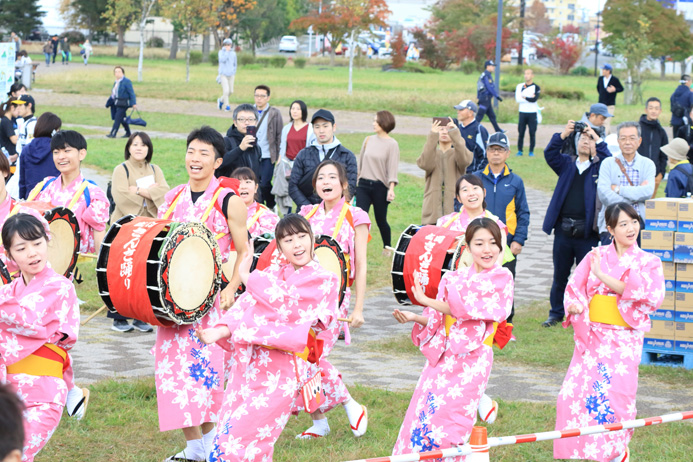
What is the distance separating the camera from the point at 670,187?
29.6 ft

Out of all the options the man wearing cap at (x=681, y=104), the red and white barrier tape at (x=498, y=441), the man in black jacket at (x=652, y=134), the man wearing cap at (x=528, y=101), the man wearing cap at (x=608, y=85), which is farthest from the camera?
the man wearing cap at (x=608, y=85)

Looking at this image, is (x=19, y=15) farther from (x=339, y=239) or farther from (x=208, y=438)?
(x=208, y=438)

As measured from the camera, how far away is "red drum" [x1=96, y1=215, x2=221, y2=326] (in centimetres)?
520

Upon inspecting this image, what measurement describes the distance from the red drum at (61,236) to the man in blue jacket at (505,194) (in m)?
3.68

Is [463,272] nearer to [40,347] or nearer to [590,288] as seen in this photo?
[590,288]

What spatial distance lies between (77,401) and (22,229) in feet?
5.72

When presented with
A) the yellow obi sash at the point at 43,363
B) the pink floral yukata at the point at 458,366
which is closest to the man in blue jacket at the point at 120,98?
the yellow obi sash at the point at 43,363

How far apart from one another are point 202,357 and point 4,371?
113 cm

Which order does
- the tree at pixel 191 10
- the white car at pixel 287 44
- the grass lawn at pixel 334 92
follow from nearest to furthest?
the grass lawn at pixel 334 92 → the tree at pixel 191 10 → the white car at pixel 287 44

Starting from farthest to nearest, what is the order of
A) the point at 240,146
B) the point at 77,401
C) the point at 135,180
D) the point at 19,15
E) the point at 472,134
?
the point at 19,15 < the point at 472,134 < the point at 240,146 < the point at 135,180 < the point at 77,401

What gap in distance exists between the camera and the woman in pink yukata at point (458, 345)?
5113mm

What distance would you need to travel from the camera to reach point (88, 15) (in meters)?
71.7

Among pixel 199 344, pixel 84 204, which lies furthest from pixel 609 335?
pixel 84 204

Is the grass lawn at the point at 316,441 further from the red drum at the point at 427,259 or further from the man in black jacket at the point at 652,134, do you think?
the man in black jacket at the point at 652,134
